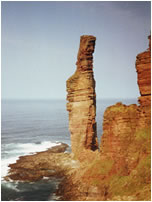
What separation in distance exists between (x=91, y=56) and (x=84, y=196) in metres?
36.0

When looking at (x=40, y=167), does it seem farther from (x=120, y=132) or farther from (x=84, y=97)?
(x=120, y=132)

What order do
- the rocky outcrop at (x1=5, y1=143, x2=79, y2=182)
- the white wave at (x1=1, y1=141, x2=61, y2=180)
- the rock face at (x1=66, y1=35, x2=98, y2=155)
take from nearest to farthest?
the rocky outcrop at (x1=5, y1=143, x2=79, y2=182) < the rock face at (x1=66, y1=35, x2=98, y2=155) < the white wave at (x1=1, y1=141, x2=61, y2=180)

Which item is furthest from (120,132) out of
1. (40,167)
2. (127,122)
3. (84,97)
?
(40,167)

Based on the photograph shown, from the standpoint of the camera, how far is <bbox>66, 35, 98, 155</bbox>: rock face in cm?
6066

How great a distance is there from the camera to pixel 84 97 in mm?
61125

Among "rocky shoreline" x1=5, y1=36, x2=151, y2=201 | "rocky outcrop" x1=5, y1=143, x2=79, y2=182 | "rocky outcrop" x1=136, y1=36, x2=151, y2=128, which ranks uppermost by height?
"rocky outcrop" x1=136, y1=36, x2=151, y2=128

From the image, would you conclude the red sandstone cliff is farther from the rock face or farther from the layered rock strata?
the rock face

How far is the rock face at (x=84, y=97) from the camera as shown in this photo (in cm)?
6066

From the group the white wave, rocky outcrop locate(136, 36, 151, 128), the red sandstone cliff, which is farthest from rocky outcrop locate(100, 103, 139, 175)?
the white wave

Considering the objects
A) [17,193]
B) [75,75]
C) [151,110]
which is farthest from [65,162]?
[151,110]

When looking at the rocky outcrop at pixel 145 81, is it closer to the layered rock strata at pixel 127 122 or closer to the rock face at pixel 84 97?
the layered rock strata at pixel 127 122

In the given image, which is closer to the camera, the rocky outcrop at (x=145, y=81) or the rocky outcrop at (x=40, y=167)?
the rocky outcrop at (x=145, y=81)

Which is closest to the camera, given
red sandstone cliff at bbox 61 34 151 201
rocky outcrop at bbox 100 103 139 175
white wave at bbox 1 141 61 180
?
red sandstone cliff at bbox 61 34 151 201

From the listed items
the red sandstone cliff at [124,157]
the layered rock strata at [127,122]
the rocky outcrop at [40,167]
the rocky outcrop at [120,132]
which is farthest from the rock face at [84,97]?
the rocky outcrop at [120,132]
